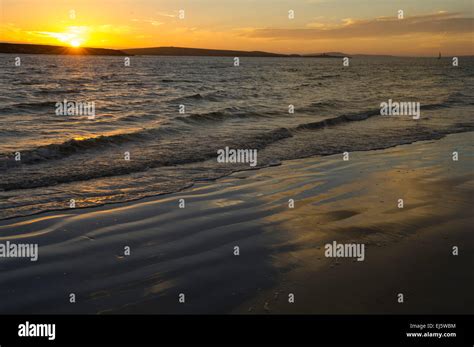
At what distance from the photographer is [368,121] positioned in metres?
22.0

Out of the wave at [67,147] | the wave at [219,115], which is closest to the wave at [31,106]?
the wave at [219,115]

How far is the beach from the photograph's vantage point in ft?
16.1

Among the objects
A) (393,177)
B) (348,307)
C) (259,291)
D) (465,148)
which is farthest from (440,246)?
(465,148)

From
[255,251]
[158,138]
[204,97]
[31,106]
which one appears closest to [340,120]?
[158,138]

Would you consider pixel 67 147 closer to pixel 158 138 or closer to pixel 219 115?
pixel 158 138

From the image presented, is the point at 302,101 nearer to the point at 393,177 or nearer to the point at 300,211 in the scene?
the point at 393,177

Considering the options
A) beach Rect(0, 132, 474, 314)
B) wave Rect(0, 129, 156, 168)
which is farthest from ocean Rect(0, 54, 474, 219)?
beach Rect(0, 132, 474, 314)

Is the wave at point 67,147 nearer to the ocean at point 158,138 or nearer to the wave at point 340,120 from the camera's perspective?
the ocean at point 158,138

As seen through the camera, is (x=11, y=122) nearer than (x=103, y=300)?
No

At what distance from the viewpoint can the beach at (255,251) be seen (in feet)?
16.1

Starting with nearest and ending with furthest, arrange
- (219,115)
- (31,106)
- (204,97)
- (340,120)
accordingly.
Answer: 1. (340,120)
2. (219,115)
3. (31,106)
4. (204,97)

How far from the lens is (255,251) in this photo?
247 inches

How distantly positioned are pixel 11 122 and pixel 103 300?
16.6 meters

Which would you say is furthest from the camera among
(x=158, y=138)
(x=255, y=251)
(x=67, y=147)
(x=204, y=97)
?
(x=204, y=97)
